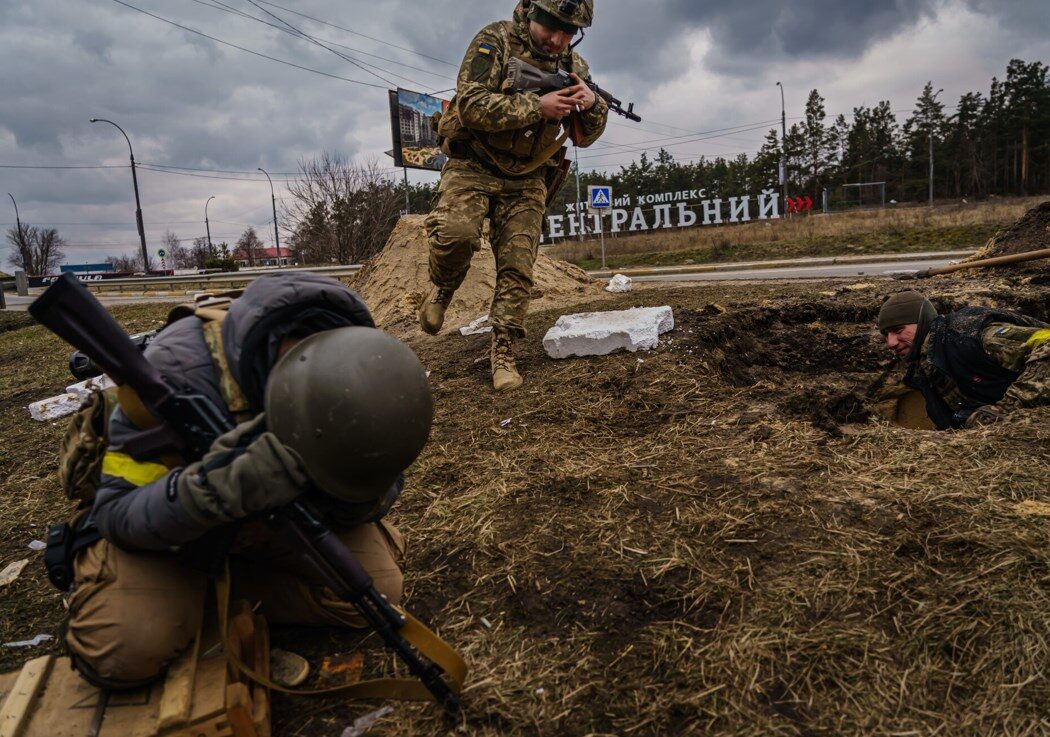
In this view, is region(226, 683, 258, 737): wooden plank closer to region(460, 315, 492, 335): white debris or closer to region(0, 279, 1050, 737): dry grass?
region(0, 279, 1050, 737): dry grass

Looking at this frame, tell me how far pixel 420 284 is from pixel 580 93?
4.09 meters

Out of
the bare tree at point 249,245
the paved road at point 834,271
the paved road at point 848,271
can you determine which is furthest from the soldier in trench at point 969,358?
the bare tree at point 249,245

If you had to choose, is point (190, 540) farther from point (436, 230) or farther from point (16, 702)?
point (436, 230)

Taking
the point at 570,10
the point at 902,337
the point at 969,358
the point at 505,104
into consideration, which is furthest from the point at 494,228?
the point at 969,358

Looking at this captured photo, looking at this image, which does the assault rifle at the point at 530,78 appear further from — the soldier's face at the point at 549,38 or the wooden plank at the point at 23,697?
the wooden plank at the point at 23,697

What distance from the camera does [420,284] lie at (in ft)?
25.9

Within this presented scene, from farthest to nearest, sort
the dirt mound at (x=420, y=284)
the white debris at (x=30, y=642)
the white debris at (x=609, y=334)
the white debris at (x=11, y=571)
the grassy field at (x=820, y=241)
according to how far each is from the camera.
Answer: the grassy field at (x=820, y=241), the dirt mound at (x=420, y=284), the white debris at (x=609, y=334), the white debris at (x=11, y=571), the white debris at (x=30, y=642)

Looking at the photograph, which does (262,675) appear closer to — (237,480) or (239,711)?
(239,711)

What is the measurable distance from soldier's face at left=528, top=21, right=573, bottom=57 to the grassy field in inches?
671

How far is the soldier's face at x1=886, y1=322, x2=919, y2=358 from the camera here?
13.9 ft

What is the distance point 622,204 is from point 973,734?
4852 centimetres

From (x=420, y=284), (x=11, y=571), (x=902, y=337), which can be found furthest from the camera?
(x=420, y=284)

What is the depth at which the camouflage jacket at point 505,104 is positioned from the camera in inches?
156

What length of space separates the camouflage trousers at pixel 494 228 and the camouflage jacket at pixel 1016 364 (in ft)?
8.30
